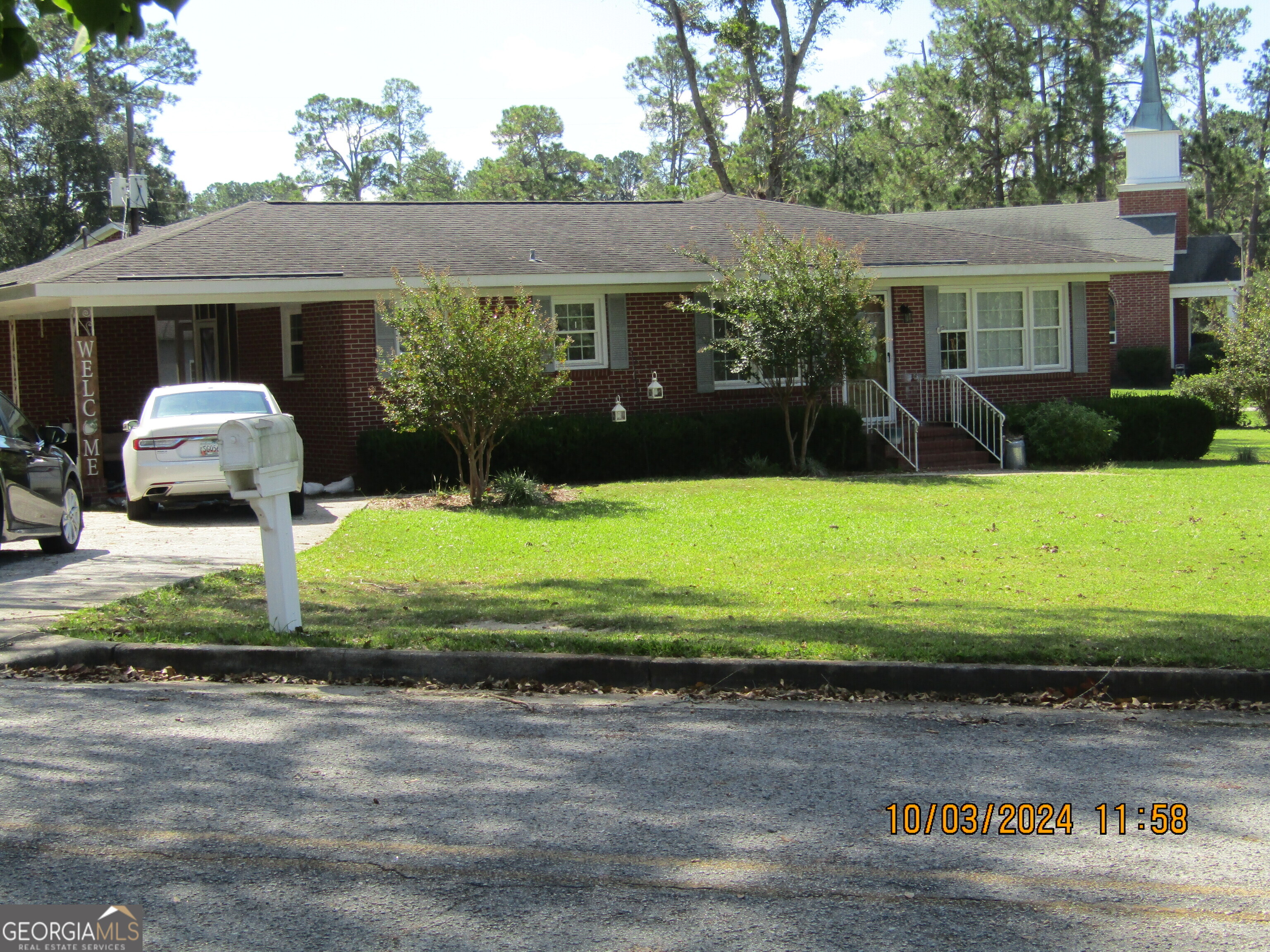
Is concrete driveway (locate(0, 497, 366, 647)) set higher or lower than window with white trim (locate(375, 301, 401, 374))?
lower

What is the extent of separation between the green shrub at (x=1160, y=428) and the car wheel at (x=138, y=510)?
50.2 ft

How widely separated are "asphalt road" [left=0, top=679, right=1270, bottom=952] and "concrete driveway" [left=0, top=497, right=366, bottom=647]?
8.20ft

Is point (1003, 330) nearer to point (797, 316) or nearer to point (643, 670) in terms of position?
point (797, 316)

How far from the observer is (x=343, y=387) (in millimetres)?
18391

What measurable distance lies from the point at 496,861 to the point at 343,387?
14.9m

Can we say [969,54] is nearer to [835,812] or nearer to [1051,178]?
[1051,178]

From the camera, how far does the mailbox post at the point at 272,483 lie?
7309mm

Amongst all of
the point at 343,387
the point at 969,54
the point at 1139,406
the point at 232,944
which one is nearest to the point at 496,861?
the point at 232,944

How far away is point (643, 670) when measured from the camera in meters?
6.96

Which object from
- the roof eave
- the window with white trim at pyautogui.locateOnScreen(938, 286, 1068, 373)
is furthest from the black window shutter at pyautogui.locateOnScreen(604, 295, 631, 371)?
the window with white trim at pyautogui.locateOnScreen(938, 286, 1068, 373)

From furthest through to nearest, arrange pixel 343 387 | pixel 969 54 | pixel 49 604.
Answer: pixel 969 54
pixel 343 387
pixel 49 604

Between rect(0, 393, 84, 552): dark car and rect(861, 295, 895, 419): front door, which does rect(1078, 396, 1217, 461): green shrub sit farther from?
rect(0, 393, 84, 552): dark car

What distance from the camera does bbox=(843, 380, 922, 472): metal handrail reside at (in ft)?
66.9

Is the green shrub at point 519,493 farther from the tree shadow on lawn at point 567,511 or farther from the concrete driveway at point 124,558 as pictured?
the concrete driveway at point 124,558
